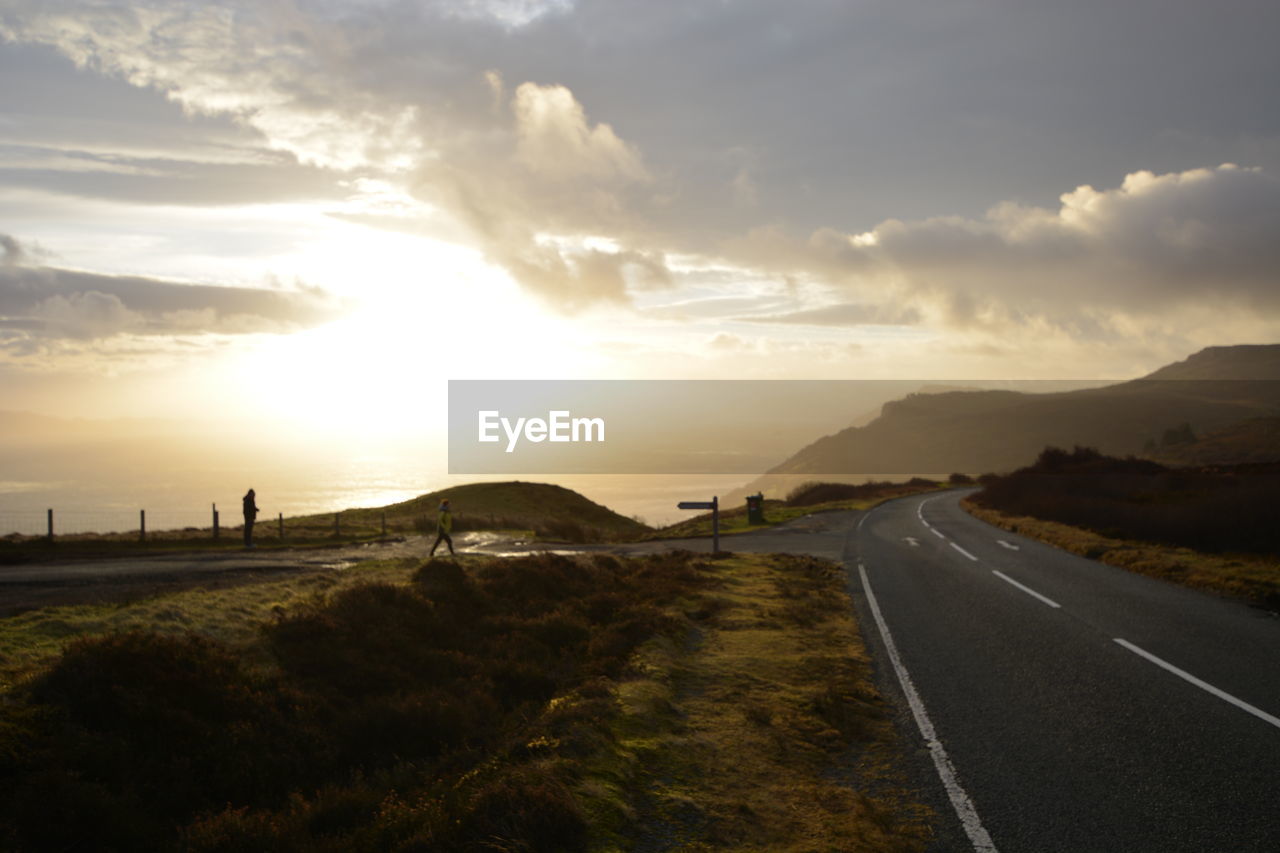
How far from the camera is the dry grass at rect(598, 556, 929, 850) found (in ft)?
18.7

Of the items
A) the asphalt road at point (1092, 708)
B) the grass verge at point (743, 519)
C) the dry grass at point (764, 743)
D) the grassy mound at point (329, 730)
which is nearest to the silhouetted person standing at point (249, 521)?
the grass verge at point (743, 519)

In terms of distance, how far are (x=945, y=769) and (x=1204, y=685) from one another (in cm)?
454

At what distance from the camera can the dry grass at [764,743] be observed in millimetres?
5703

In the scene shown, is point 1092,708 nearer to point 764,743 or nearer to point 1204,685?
point 1204,685

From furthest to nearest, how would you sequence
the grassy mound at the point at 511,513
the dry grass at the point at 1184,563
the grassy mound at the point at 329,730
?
the grassy mound at the point at 511,513, the dry grass at the point at 1184,563, the grassy mound at the point at 329,730

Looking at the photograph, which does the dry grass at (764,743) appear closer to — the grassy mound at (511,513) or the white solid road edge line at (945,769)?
the white solid road edge line at (945,769)

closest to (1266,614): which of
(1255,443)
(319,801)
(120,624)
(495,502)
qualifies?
(319,801)

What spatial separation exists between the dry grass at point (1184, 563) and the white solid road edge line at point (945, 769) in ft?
31.3

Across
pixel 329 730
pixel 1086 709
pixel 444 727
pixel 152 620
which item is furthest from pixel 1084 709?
pixel 152 620

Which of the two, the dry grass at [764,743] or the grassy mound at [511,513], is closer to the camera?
the dry grass at [764,743]

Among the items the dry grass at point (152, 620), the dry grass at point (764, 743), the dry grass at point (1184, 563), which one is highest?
the dry grass at point (152, 620)

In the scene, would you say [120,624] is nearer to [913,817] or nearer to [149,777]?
[149,777]

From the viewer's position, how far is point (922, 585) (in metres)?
17.5

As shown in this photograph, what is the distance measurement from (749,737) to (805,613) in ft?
21.9
